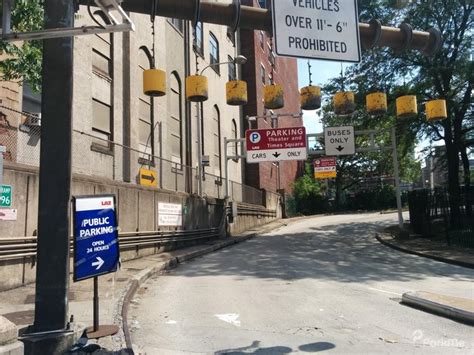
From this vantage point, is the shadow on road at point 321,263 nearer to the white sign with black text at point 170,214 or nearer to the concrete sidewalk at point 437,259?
the concrete sidewalk at point 437,259

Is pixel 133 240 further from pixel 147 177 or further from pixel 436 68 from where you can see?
pixel 436 68

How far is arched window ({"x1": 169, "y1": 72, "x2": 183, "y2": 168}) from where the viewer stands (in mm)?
26422

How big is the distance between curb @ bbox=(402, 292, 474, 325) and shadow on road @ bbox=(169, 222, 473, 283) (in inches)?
112

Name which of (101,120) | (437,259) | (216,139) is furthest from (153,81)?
(216,139)

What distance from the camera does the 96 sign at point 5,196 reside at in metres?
10.3

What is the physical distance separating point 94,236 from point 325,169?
46.4 m

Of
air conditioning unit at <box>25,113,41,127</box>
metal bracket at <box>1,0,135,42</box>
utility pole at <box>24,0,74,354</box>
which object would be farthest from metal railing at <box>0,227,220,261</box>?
metal bracket at <box>1,0,135,42</box>

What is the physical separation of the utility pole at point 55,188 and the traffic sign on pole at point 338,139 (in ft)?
69.7

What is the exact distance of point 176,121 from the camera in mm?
27125

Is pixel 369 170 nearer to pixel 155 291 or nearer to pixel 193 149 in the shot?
pixel 193 149

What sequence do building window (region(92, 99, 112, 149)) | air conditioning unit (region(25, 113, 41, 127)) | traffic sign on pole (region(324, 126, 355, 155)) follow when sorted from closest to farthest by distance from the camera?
1. air conditioning unit (region(25, 113, 41, 127))
2. building window (region(92, 99, 112, 149))
3. traffic sign on pole (region(324, 126, 355, 155))

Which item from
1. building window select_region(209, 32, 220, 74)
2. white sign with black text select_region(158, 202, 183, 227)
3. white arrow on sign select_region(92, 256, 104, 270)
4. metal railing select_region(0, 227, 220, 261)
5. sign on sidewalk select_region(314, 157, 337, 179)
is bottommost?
white arrow on sign select_region(92, 256, 104, 270)

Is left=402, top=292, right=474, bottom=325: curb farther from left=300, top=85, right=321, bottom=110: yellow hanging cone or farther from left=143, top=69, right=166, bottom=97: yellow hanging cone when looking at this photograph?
left=143, top=69, right=166, bottom=97: yellow hanging cone

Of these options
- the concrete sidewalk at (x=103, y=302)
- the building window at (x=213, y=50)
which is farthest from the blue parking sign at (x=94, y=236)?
the building window at (x=213, y=50)
